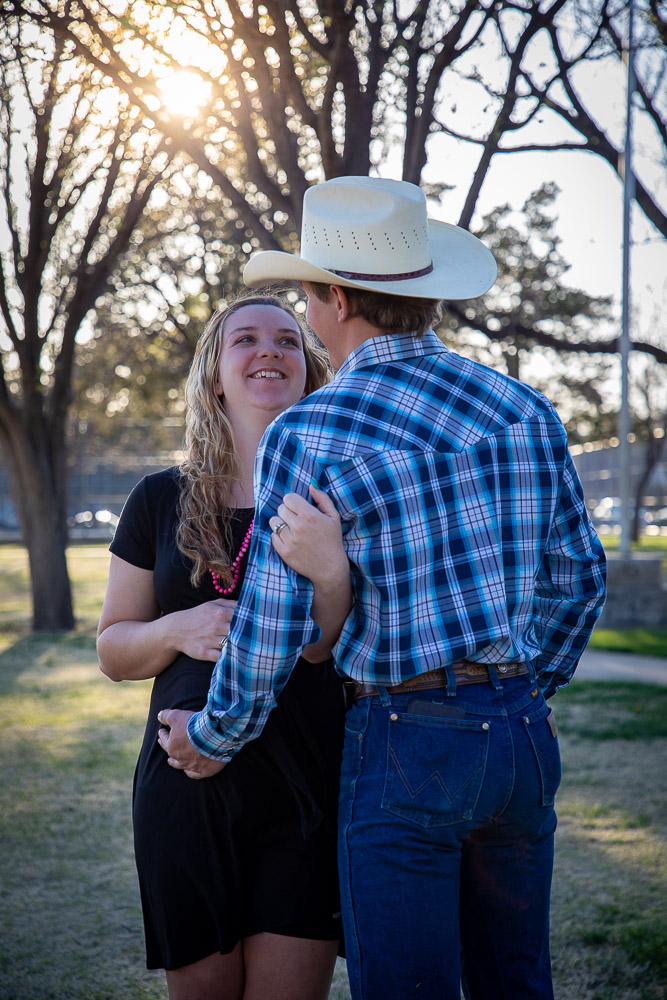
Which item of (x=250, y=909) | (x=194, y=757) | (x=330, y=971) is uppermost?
(x=194, y=757)

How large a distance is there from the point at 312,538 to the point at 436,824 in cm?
61

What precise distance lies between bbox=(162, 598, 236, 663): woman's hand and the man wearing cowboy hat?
28 cm

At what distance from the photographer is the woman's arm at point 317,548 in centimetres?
171

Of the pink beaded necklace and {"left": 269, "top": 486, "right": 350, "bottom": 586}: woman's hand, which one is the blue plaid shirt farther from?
the pink beaded necklace

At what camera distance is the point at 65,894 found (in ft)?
14.7

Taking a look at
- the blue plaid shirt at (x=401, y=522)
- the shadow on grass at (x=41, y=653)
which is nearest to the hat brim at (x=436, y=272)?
the blue plaid shirt at (x=401, y=522)

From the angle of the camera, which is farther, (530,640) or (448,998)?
(530,640)

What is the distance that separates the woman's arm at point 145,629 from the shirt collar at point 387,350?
0.73m

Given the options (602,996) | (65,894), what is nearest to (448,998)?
(602,996)

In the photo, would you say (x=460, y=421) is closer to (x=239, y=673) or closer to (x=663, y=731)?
(x=239, y=673)

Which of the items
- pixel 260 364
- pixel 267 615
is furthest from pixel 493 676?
pixel 260 364

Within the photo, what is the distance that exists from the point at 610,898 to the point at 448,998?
2.83m

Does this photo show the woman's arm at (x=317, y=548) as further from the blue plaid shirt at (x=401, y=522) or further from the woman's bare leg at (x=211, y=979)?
the woman's bare leg at (x=211, y=979)

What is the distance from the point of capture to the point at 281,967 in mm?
2162
